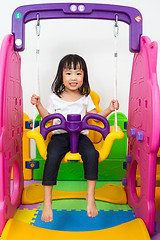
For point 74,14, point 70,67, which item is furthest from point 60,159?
point 74,14

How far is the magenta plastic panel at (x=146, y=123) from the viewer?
1205 mm

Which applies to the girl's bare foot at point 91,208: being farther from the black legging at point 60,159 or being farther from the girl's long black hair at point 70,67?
the girl's long black hair at point 70,67

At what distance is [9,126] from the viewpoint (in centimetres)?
135

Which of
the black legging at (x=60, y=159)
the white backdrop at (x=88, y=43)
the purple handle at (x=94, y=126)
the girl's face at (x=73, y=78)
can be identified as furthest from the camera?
the white backdrop at (x=88, y=43)

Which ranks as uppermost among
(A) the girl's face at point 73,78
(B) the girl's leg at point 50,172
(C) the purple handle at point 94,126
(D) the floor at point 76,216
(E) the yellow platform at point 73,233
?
(A) the girl's face at point 73,78

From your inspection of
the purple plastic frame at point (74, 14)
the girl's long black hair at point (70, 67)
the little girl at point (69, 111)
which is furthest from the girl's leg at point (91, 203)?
the purple plastic frame at point (74, 14)

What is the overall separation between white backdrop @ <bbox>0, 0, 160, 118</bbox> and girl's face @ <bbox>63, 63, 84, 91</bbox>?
0.53m

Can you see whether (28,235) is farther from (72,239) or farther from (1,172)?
(1,172)

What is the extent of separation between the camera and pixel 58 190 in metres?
1.81

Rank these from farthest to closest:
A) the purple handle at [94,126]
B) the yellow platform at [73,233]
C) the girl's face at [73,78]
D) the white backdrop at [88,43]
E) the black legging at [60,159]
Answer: the white backdrop at [88,43] → the girl's face at [73,78] → the purple handle at [94,126] → the black legging at [60,159] → the yellow platform at [73,233]

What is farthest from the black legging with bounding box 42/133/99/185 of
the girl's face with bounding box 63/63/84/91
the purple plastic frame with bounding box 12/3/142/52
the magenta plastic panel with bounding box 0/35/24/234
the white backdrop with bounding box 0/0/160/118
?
the white backdrop with bounding box 0/0/160/118

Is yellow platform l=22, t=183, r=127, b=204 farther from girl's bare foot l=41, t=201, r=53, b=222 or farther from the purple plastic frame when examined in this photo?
the purple plastic frame

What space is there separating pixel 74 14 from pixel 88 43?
66cm

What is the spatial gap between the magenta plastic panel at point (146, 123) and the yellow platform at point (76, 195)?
0.41 ft
